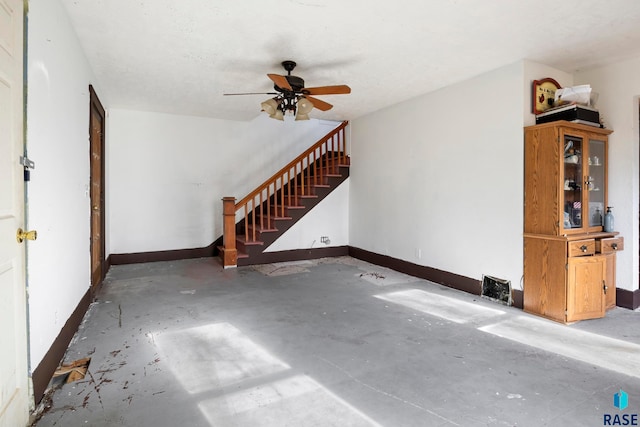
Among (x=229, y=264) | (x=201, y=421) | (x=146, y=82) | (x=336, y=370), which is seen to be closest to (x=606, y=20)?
(x=336, y=370)

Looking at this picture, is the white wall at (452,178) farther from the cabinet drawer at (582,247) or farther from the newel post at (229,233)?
the newel post at (229,233)

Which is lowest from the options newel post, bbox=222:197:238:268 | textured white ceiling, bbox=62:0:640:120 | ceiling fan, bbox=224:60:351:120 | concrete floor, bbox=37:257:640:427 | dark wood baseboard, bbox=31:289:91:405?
concrete floor, bbox=37:257:640:427

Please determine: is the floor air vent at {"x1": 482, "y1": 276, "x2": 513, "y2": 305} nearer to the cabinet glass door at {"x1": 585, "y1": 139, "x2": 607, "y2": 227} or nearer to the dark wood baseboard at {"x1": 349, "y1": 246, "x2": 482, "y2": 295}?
the dark wood baseboard at {"x1": 349, "y1": 246, "x2": 482, "y2": 295}

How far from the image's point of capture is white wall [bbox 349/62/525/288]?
13.3 ft

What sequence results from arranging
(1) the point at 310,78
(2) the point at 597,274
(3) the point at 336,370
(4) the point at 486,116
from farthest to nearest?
(1) the point at 310,78 → (4) the point at 486,116 → (2) the point at 597,274 → (3) the point at 336,370

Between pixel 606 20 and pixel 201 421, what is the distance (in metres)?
4.46

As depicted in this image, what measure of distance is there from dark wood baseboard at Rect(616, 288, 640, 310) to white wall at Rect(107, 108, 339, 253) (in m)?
6.04

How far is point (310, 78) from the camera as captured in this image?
4598mm

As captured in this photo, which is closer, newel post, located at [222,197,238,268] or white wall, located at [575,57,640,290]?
white wall, located at [575,57,640,290]

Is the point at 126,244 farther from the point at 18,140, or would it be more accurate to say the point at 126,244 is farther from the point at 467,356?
the point at 467,356

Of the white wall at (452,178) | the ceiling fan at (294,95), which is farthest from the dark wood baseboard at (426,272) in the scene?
the ceiling fan at (294,95)

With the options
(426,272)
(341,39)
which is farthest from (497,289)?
(341,39)

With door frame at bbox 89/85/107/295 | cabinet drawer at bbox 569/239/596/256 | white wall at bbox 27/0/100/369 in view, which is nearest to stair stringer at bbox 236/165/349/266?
door frame at bbox 89/85/107/295

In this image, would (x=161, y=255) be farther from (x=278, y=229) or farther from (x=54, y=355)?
(x=54, y=355)
